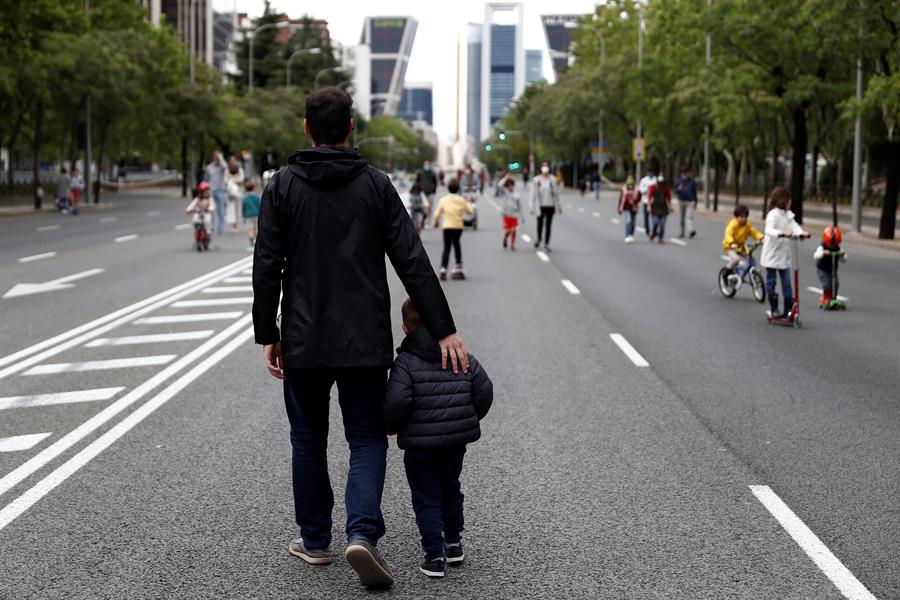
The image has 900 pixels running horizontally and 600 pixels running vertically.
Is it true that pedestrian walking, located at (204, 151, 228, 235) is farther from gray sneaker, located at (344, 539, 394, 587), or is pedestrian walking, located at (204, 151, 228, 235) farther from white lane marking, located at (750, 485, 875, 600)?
gray sneaker, located at (344, 539, 394, 587)

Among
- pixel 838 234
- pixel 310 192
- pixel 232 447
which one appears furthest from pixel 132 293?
pixel 310 192

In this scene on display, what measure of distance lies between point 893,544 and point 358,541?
7.81 feet

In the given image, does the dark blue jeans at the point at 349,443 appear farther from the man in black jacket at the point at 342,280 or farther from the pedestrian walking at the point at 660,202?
the pedestrian walking at the point at 660,202

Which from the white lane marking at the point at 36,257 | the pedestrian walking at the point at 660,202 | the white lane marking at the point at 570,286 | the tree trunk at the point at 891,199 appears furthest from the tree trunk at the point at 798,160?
the white lane marking at the point at 36,257

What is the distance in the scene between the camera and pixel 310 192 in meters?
4.93

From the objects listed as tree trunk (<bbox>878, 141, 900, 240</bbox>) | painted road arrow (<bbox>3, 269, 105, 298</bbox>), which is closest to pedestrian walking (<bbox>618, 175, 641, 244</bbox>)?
tree trunk (<bbox>878, 141, 900, 240</bbox>)

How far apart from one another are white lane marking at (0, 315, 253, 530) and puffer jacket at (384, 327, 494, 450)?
213 centimetres

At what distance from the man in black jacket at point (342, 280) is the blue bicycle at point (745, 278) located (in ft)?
38.5

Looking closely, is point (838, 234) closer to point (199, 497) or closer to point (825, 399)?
point (825, 399)

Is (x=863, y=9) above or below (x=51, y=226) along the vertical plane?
above

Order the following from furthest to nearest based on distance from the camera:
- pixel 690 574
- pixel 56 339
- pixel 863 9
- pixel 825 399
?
1. pixel 863 9
2. pixel 56 339
3. pixel 825 399
4. pixel 690 574

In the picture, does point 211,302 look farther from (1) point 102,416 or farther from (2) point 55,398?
(1) point 102,416

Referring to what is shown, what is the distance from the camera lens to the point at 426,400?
16.1ft

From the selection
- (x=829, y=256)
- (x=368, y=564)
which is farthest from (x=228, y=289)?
(x=368, y=564)
